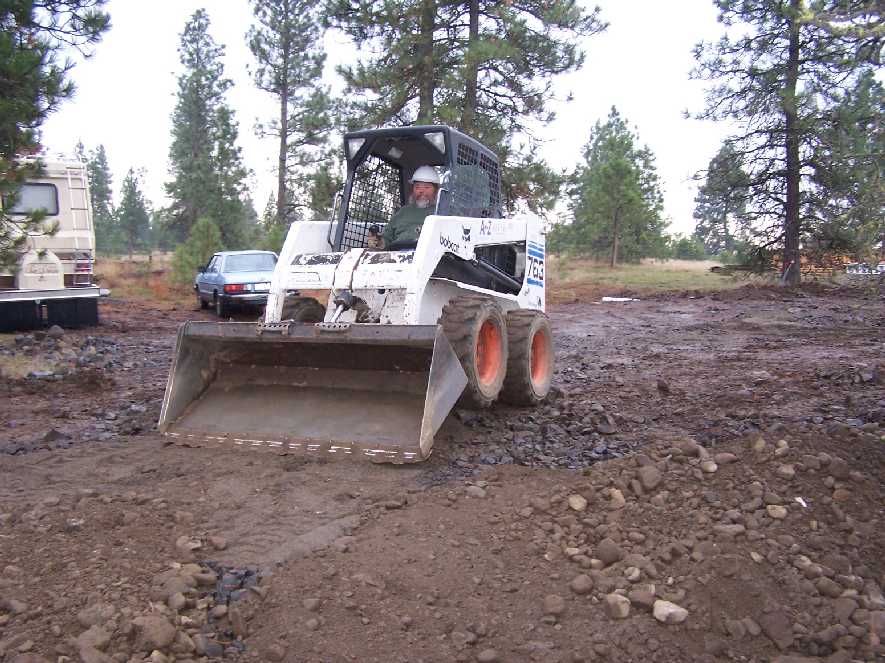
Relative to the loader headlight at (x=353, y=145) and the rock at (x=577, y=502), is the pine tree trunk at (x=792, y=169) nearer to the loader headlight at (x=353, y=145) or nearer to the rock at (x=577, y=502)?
the loader headlight at (x=353, y=145)

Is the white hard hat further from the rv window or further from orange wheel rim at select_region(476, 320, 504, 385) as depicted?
the rv window

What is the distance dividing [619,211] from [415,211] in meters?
26.6

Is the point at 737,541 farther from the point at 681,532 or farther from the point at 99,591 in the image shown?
the point at 99,591

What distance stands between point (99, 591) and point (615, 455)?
346 centimetres

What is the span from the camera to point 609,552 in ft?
12.3

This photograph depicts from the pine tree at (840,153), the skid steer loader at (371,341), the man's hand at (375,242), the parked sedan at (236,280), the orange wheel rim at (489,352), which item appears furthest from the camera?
the pine tree at (840,153)

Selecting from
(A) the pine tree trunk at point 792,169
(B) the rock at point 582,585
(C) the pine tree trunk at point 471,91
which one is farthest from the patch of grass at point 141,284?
(B) the rock at point 582,585

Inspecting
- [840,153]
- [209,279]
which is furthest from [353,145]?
[840,153]

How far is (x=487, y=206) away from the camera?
7.48 m

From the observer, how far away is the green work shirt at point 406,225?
6.71 metres

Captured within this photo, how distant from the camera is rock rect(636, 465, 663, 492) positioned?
445 cm

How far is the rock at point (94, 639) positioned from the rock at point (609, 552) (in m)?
2.30

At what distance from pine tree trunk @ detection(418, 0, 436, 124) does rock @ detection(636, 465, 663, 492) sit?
14.0 m

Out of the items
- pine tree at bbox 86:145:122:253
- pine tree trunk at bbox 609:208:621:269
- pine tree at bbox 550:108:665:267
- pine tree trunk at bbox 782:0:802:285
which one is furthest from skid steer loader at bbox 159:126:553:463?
pine tree at bbox 86:145:122:253
